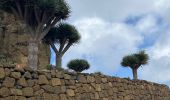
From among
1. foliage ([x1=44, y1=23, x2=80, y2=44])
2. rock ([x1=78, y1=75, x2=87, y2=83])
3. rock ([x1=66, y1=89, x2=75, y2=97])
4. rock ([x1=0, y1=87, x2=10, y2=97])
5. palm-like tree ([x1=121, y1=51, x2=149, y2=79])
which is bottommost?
rock ([x1=0, y1=87, x2=10, y2=97])

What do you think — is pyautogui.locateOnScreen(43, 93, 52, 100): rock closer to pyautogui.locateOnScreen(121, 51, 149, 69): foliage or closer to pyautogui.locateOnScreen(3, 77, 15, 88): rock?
pyautogui.locateOnScreen(3, 77, 15, 88): rock

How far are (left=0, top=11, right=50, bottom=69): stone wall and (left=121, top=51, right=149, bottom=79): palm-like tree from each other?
6.69 m

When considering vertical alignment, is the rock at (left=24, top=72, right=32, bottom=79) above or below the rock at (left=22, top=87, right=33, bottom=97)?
above

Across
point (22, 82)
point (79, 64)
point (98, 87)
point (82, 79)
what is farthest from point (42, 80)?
point (79, 64)

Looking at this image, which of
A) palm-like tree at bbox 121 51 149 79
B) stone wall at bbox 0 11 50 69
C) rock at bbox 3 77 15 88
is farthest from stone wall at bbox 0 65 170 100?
stone wall at bbox 0 11 50 69

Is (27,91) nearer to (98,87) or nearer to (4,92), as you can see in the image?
(4,92)

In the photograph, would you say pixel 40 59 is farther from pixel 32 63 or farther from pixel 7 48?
pixel 32 63

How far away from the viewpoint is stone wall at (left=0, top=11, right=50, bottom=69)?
2928cm

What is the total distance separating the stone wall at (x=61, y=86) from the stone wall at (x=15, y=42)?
1168cm

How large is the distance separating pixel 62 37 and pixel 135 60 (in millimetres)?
5358

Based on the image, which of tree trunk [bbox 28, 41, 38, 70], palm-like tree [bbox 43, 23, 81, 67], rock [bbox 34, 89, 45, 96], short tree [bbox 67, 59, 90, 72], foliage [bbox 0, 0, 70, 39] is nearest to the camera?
rock [bbox 34, 89, 45, 96]

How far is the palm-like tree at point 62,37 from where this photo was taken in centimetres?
2348

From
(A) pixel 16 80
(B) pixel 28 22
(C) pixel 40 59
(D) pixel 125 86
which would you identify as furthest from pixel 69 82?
(C) pixel 40 59

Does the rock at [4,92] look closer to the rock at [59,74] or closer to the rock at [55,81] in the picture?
the rock at [55,81]
